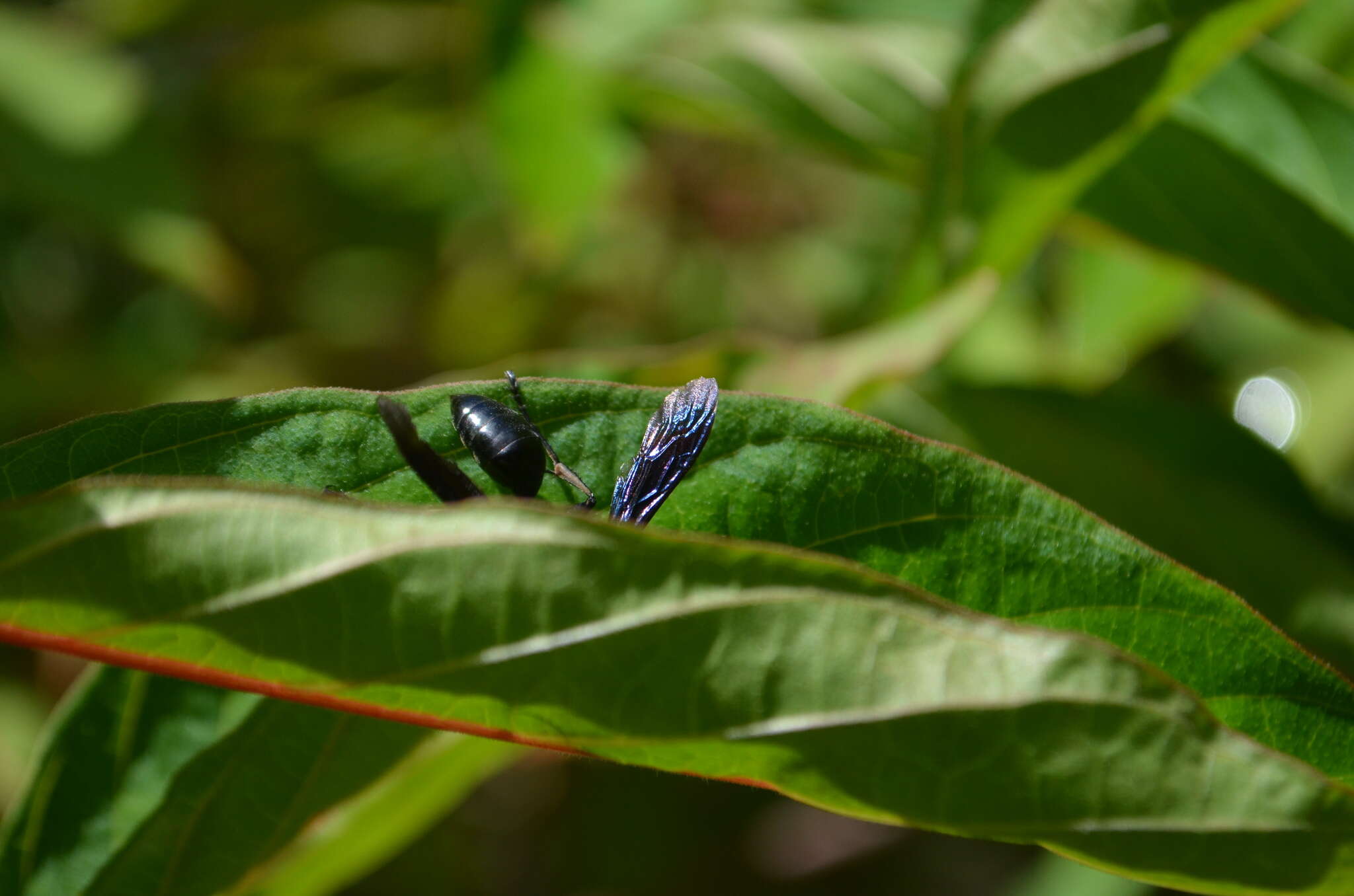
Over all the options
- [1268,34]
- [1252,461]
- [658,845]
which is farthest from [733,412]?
[658,845]

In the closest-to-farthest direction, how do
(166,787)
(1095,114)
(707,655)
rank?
(707,655), (166,787), (1095,114)

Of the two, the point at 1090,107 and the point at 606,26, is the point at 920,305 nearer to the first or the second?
the point at 1090,107

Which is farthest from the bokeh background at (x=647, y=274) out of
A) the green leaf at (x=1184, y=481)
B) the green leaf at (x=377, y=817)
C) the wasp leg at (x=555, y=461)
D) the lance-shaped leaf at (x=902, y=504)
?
the green leaf at (x=377, y=817)

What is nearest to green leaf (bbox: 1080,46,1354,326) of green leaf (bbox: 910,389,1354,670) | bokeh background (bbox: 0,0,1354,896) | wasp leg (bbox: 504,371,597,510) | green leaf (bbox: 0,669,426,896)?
bokeh background (bbox: 0,0,1354,896)

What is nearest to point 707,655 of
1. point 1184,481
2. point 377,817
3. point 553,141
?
point 377,817

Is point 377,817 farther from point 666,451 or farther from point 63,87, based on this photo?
point 63,87
